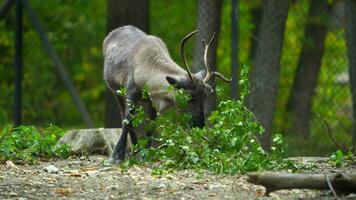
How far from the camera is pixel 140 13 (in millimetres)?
12562

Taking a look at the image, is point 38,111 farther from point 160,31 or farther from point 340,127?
point 340,127

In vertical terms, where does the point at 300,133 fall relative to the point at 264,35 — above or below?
below

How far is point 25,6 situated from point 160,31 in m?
6.57

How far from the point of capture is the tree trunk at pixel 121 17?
1243 cm

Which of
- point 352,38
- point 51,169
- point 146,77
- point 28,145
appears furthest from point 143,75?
point 352,38

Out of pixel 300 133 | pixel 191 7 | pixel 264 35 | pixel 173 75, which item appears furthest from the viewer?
pixel 191 7

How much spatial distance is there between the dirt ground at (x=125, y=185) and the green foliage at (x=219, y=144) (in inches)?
4.7

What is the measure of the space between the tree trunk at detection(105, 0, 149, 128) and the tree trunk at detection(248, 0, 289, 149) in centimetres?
212

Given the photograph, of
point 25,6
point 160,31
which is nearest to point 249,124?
point 25,6

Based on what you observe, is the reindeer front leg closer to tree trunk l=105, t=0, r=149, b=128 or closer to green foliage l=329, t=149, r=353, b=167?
green foliage l=329, t=149, r=353, b=167

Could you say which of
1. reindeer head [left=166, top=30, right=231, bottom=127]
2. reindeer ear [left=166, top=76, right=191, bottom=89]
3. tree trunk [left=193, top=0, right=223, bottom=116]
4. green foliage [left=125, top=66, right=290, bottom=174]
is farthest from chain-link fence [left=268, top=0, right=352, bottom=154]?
green foliage [left=125, top=66, right=290, bottom=174]

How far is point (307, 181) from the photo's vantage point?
590 centimetres

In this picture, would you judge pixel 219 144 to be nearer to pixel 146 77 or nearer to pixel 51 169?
pixel 51 169

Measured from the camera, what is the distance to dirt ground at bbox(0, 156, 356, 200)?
6477 mm
